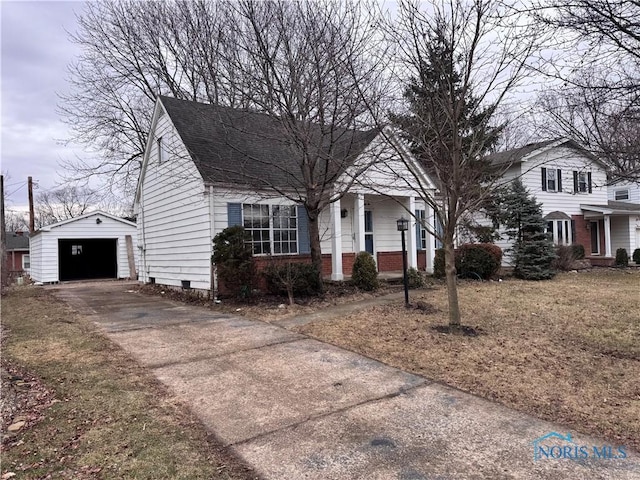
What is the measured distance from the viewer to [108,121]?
22.1 meters

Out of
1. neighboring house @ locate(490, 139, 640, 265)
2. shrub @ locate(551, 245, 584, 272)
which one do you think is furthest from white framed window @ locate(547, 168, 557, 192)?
shrub @ locate(551, 245, 584, 272)

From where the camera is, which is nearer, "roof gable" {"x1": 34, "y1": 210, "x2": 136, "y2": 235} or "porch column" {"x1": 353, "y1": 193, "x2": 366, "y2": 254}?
"porch column" {"x1": 353, "y1": 193, "x2": 366, "y2": 254}

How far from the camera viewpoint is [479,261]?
45.9 feet

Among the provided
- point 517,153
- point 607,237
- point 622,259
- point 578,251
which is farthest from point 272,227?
point 607,237

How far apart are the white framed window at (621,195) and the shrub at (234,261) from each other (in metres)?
30.8

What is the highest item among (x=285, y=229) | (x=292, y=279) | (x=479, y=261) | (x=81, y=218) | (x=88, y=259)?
(x=81, y=218)

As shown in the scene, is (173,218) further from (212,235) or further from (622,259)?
Result: (622,259)

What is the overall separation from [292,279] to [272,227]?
2805mm

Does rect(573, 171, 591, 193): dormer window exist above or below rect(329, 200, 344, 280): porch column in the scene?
above

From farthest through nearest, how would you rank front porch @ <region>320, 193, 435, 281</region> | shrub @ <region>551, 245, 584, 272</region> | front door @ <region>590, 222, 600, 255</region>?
front door @ <region>590, 222, 600, 255</region> < shrub @ <region>551, 245, 584, 272</region> < front porch @ <region>320, 193, 435, 281</region>

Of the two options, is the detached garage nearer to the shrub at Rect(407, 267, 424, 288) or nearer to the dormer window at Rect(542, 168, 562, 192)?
the shrub at Rect(407, 267, 424, 288)

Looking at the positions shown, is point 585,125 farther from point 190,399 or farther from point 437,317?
point 190,399

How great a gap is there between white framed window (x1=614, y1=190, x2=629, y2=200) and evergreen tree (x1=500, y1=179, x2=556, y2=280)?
18583 mm

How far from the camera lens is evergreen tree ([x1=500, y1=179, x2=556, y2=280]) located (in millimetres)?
14953
